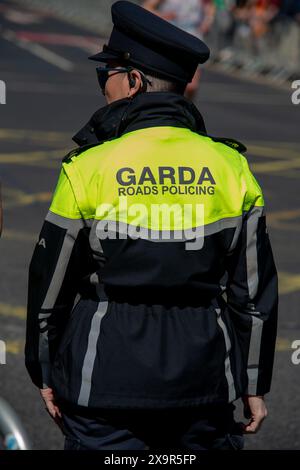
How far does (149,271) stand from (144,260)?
0.04 meters

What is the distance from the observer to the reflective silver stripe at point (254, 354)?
402 centimetres

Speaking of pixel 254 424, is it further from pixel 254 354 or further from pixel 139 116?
pixel 139 116

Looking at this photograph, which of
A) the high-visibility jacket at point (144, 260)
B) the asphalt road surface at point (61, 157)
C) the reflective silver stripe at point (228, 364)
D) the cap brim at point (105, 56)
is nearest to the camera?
the high-visibility jacket at point (144, 260)

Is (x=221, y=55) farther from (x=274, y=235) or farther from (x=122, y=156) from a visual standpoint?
(x=122, y=156)

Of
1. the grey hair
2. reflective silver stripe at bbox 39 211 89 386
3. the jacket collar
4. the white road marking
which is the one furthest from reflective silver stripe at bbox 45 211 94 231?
the white road marking

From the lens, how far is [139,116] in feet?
12.8

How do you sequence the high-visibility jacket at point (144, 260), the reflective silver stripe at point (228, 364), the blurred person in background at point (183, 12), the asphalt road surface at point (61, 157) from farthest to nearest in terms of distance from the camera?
1. the blurred person in background at point (183, 12)
2. the asphalt road surface at point (61, 157)
3. the reflective silver stripe at point (228, 364)
4. the high-visibility jacket at point (144, 260)

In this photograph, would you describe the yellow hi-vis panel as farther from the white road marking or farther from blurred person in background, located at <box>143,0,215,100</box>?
the white road marking

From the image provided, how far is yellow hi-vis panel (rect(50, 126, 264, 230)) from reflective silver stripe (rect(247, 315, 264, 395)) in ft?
1.25

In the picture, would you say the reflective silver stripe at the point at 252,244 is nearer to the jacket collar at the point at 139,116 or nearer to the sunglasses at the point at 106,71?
the jacket collar at the point at 139,116

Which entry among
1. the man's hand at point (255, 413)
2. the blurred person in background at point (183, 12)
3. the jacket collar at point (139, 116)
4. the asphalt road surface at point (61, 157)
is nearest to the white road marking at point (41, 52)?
the asphalt road surface at point (61, 157)

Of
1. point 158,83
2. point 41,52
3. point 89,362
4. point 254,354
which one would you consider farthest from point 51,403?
point 41,52

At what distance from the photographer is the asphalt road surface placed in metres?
7.00

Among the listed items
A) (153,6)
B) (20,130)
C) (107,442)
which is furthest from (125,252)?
(20,130)
